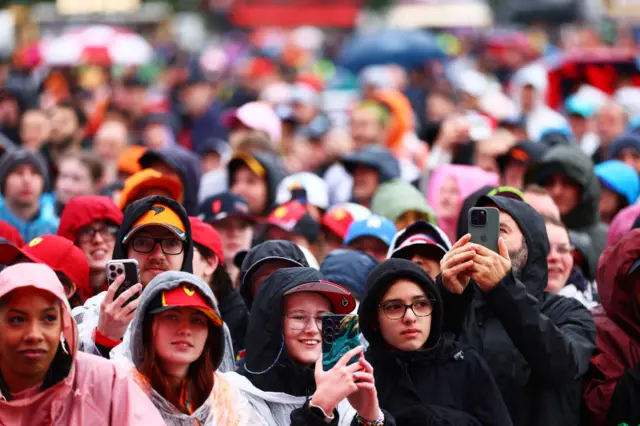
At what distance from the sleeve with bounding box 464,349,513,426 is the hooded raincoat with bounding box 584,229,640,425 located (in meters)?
0.63

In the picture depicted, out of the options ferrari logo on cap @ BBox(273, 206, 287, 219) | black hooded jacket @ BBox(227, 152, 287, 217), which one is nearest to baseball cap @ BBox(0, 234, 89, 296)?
ferrari logo on cap @ BBox(273, 206, 287, 219)

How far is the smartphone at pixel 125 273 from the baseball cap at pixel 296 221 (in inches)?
121

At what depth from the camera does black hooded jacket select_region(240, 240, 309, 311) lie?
7.17 metres

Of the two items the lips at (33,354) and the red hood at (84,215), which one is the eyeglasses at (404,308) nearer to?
the lips at (33,354)

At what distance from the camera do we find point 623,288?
680 centimetres

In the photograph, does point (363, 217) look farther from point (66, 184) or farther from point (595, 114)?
point (595, 114)

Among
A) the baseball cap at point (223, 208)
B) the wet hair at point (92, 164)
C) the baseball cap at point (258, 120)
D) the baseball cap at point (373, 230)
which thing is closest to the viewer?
the baseball cap at point (373, 230)

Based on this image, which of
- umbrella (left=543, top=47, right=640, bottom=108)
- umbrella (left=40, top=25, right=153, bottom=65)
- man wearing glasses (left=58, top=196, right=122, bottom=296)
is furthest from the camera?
umbrella (left=40, top=25, right=153, bottom=65)

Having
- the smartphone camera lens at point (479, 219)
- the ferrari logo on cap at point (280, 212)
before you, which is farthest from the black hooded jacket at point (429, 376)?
the ferrari logo on cap at point (280, 212)

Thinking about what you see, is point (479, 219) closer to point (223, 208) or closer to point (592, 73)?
point (223, 208)

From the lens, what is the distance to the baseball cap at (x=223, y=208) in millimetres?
9086

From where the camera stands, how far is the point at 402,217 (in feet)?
31.8

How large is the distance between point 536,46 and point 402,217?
20.8 m

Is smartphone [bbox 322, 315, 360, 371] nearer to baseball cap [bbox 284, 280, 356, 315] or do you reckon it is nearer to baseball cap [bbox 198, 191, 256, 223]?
baseball cap [bbox 284, 280, 356, 315]
